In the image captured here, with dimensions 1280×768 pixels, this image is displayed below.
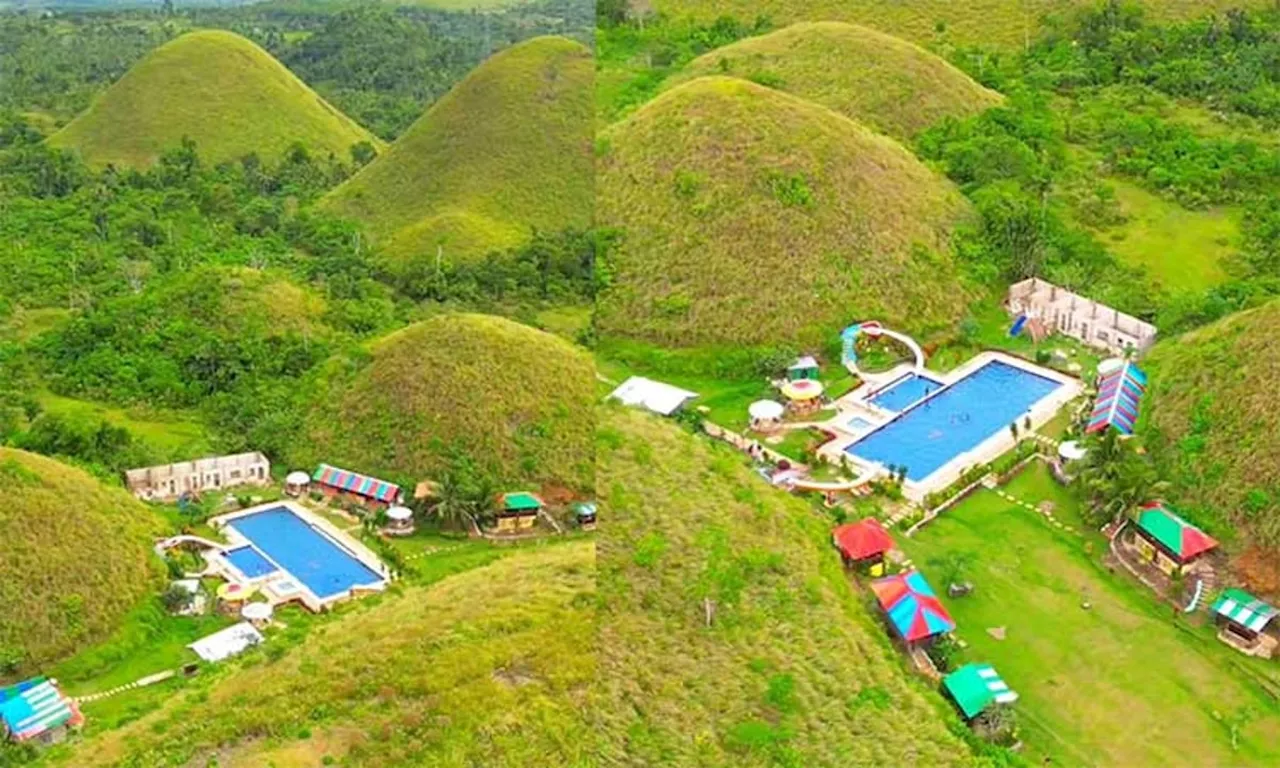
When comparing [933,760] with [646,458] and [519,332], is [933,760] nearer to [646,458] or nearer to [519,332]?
[646,458]

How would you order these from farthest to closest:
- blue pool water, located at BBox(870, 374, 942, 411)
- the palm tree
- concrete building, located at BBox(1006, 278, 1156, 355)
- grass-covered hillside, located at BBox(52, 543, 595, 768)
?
concrete building, located at BBox(1006, 278, 1156, 355)
blue pool water, located at BBox(870, 374, 942, 411)
the palm tree
grass-covered hillside, located at BBox(52, 543, 595, 768)

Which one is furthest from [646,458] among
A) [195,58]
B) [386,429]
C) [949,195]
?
[195,58]

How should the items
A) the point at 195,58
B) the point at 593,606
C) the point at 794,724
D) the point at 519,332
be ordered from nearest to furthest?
the point at 593,606, the point at 794,724, the point at 519,332, the point at 195,58

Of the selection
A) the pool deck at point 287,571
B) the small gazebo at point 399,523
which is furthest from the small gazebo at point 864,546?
the small gazebo at point 399,523

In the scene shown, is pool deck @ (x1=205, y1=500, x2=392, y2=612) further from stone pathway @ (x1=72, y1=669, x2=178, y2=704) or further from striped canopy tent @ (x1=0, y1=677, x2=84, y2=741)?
striped canopy tent @ (x1=0, y1=677, x2=84, y2=741)

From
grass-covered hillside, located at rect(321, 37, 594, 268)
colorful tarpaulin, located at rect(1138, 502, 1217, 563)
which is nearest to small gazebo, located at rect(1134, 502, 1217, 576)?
colorful tarpaulin, located at rect(1138, 502, 1217, 563)

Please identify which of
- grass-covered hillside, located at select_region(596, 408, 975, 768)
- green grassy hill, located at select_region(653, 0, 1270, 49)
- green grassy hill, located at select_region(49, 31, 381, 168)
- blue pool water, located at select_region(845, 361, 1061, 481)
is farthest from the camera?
green grassy hill, located at select_region(49, 31, 381, 168)

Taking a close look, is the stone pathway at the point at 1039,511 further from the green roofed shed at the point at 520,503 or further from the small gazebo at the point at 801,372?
the green roofed shed at the point at 520,503
